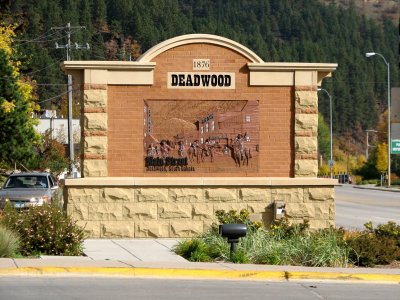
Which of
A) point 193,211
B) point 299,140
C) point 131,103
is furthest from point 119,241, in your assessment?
point 299,140

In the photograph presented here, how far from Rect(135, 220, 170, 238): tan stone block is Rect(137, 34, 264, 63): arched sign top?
383 centimetres

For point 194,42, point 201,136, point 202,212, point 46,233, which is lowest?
point 46,233

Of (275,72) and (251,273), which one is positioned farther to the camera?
(275,72)

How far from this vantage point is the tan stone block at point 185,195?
70.5ft

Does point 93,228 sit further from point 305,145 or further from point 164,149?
point 305,145

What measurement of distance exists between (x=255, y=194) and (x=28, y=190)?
904cm

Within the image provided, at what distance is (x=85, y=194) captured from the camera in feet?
69.8

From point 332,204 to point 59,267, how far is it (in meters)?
8.65

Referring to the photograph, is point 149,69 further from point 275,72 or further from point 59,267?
point 59,267

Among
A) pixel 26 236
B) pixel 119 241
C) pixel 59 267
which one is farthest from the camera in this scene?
pixel 119 241

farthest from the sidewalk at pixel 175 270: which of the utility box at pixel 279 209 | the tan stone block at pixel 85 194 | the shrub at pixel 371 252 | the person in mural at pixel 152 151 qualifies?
the utility box at pixel 279 209

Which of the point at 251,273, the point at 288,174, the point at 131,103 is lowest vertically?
the point at 251,273

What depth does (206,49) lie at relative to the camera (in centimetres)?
2188

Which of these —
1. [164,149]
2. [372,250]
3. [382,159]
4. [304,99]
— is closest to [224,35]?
[382,159]
